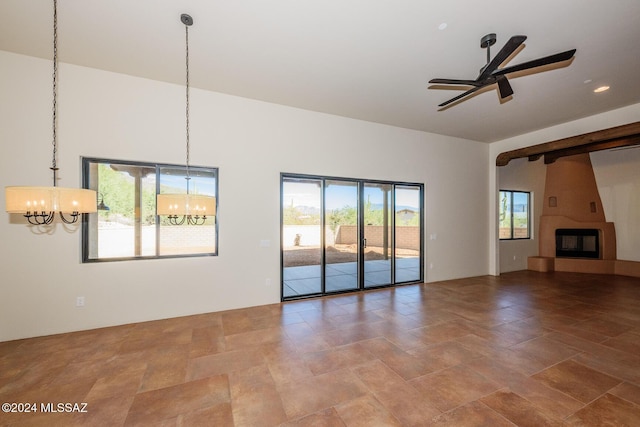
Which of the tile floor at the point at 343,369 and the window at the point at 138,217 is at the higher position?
the window at the point at 138,217

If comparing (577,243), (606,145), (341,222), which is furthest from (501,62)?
(577,243)

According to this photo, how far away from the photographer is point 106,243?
3.63 metres

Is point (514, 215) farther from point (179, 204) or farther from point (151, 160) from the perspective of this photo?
point (151, 160)

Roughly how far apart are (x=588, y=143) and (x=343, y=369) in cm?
658

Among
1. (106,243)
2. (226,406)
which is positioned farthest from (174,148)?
(226,406)

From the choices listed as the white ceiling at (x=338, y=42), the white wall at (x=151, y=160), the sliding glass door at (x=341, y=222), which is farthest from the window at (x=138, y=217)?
the sliding glass door at (x=341, y=222)

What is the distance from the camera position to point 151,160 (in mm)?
3791

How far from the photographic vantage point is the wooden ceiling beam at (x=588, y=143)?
459 cm

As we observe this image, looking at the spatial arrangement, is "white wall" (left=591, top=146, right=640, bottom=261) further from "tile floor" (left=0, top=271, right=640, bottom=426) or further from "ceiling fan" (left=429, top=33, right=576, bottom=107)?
"ceiling fan" (left=429, top=33, right=576, bottom=107)

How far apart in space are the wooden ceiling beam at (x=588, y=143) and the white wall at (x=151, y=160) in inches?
129

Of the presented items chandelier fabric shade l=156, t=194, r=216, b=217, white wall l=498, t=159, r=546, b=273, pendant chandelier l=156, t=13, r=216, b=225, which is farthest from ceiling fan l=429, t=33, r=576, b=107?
white wall l=498, t=159, r=546, b=273

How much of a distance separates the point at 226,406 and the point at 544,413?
256 centimetres

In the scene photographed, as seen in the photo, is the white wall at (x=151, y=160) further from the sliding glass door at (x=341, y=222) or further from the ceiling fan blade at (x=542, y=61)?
the ceiling fan blade at (x=542, y=61)

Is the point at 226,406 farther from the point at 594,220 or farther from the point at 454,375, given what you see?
the point at 594,220
